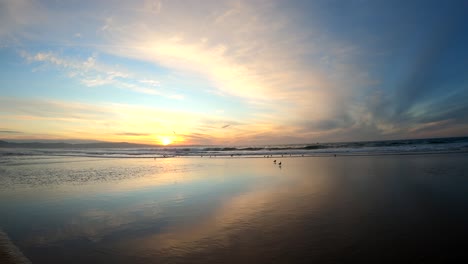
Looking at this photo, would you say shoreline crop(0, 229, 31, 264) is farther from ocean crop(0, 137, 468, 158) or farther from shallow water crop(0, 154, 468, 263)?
ocean crop(0, 137, 468, 158)

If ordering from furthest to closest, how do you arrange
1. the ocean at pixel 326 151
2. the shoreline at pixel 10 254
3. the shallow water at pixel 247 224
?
1. the ocean at pixel 326 151
2. the shallow water at pixel 247 224
3. the shoreline at pixel 10 254

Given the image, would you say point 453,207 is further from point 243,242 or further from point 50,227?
point 50,227

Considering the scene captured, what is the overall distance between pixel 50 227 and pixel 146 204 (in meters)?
3.25

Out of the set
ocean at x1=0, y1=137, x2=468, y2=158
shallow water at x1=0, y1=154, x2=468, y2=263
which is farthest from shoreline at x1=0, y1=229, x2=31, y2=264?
ocean at x1=0, y1=137, x2=468, y2=158

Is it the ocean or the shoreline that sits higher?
the ocean

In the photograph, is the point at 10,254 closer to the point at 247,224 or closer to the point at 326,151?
the point at 247,224

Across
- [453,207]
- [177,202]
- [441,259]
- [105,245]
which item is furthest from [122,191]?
[453,207]

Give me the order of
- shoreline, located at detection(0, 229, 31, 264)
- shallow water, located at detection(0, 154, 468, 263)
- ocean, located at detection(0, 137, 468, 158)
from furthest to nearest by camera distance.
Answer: ocean, located at detection(0, 137, 468, 158)
shallow water, located at detection(0, 154, 468, 263)
shoreline, located at detection(0, 229, 31, 264)

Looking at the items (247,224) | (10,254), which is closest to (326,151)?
(247,224)

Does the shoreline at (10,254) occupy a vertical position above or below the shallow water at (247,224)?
below

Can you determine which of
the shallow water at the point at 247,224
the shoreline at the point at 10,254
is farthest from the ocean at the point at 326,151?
the shoreline at the point at 10,254

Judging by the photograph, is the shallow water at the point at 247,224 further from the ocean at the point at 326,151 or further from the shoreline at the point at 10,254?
the ocean at the point at 326,151

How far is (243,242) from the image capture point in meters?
5.89

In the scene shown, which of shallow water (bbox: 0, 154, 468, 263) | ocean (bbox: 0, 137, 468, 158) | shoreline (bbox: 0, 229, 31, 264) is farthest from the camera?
ocean (bbox: 0, 137, 468, 158)
